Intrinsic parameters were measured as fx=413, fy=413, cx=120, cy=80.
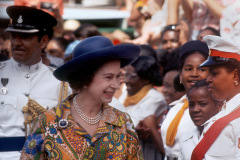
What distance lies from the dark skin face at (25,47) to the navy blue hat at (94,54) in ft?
2.48

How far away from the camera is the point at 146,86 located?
14.2ft

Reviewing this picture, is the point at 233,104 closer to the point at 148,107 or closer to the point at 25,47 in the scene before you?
the point at 148,107

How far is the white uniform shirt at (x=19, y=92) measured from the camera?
3.23 m

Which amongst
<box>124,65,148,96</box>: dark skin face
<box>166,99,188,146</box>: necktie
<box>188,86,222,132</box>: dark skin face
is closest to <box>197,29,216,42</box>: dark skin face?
<box>124,65,148,96</box>: dark skin face

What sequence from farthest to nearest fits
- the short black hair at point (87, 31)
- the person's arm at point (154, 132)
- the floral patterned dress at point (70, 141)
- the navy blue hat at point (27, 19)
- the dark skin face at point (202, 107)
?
the short black hair at point (87, 31) → the person's arm at point (154, 132) → the navy blue hat at point (27, 19) → the dark skin face at point (202, 107) → the floral patterned dress at point (70, 141)

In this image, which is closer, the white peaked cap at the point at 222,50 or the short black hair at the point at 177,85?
the white peaked cap at the point at 222,50

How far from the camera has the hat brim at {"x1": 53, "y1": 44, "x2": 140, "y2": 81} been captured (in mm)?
2533

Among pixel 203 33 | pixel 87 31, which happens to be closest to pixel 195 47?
pixel 203 33

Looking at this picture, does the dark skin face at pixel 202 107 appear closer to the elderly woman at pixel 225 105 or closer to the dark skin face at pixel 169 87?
the elderly woman at pixel 225 105

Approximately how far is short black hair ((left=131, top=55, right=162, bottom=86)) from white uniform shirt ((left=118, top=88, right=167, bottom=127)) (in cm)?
14

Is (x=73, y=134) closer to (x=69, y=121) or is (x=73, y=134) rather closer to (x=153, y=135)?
(x=69, y=121)

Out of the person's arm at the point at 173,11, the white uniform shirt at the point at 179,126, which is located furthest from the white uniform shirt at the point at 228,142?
the person's arm at the point at 173,11

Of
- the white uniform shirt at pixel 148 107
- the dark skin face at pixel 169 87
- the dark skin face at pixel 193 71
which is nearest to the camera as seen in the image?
the dark skin face at pixel 193 71

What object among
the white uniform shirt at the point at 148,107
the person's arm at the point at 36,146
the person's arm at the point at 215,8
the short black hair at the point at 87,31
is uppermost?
the person's arm at the point at 215,8
